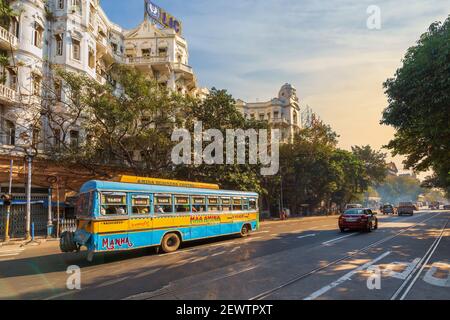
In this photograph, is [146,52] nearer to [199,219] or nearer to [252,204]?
[252,204]

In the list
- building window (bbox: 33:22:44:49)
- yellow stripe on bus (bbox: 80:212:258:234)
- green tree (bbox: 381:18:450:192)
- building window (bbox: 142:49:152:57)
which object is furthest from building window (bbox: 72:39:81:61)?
green tree (bbox: 381:18:450:192)

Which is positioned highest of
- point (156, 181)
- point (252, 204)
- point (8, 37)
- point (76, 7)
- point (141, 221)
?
point (76, 7)

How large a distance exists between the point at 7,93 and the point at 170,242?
17.5m

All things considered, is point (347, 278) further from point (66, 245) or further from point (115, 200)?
point (66, 245)

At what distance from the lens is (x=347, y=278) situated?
8.57 meters

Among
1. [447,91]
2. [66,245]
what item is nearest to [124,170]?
[66,245]

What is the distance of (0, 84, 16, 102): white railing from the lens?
2177 centimetres

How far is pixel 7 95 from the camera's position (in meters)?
22.2

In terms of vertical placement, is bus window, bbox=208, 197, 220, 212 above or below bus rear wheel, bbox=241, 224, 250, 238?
above

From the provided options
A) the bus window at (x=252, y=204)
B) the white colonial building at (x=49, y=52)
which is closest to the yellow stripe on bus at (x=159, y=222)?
the bus window at (x=252, y=204)

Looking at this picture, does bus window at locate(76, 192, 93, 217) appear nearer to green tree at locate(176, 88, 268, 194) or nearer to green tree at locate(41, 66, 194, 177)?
green tree at locate(41, 66, 194, 177)

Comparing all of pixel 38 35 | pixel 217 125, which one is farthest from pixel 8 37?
pixel 217 125

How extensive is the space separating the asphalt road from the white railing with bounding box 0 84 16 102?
12506 mm

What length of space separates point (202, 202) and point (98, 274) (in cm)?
689
